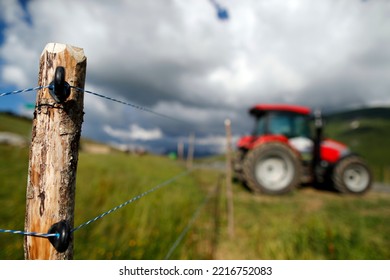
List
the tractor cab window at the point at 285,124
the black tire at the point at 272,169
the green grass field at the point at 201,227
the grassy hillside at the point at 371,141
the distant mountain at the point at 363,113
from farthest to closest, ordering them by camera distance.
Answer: the distant mountain at the point at 363,113
the grassy hillside at the point at 371,141
the tractor cab window at the point at 285,124
the black tire at the point at 272,169
the green grass field at the point at 201,227

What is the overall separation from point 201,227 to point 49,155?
328 cm

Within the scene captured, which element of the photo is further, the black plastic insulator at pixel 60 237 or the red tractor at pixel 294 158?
the red tractor at pixel 294 158

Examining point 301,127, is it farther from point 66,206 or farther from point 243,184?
point 66,206

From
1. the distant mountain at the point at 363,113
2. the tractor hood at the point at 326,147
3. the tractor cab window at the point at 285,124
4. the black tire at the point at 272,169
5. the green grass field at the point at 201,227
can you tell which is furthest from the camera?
the distant mountain at the point at 363,113

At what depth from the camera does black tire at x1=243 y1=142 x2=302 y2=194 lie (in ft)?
19.1

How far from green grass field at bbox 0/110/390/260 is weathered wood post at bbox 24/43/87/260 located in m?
1.78

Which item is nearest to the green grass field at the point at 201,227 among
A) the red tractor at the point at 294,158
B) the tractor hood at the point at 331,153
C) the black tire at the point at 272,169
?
the black tire at the point at 272,169

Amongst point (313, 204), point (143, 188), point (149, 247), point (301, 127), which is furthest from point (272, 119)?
point (149, 247)

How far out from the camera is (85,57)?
3.43 ft

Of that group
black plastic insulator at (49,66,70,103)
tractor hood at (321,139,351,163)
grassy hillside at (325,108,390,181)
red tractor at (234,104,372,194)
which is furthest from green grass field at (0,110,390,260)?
grassy hillside at (325,108,390,181)

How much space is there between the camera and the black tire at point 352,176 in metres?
6.17

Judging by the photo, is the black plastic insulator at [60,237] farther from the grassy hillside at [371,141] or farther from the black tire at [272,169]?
the grassy hillside at [371,141]

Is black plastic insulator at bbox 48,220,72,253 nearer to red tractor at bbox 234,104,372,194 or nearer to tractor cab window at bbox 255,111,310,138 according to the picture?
red tractor at bbox 234,104,372,194

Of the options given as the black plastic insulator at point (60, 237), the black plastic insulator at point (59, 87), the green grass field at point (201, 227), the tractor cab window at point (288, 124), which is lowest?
the green grass field at point (201, 227)
